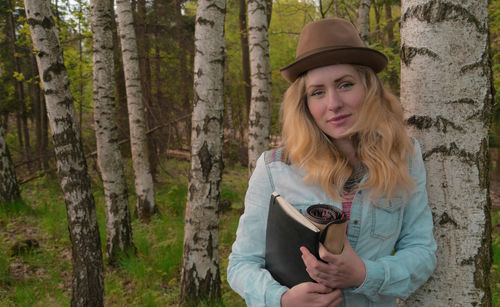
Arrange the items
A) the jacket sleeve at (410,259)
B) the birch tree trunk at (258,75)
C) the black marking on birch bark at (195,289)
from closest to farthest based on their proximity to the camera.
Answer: the jacket sleeve at (410,259) < the black marking on birch bark at (195,289) < the birch tree trunk at (258,75)

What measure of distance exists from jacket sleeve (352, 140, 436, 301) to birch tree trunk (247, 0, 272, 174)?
4.79 m

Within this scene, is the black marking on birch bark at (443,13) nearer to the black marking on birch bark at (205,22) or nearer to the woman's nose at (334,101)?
the woman's nose at (334,101)

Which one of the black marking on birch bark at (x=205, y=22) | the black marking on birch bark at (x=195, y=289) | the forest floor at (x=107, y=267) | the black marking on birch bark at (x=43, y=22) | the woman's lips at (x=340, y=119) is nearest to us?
the woman's lips at (x=340, y=119)

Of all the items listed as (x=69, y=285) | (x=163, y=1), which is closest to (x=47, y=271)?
(x=69, y=285)

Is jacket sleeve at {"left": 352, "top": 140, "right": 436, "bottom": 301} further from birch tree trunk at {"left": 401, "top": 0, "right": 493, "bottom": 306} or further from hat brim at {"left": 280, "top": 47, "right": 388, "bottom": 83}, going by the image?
hat brim at {"left": 280, "top": 47, "right": 388, "bottom": 83}

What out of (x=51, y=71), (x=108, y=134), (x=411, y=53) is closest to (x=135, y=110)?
(x=108, y=134)

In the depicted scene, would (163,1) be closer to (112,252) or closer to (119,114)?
(119,114)

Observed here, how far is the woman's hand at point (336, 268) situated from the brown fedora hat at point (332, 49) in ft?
2.81

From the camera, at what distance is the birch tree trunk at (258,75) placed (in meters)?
6.13

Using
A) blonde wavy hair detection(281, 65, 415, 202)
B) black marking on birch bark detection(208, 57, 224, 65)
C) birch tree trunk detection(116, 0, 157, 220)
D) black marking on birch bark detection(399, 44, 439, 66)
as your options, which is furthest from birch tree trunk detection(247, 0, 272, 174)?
black marking on birch bark detection(399, 44, 439, 66)

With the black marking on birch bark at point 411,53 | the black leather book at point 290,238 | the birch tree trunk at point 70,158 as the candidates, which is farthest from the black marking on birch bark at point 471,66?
the birch tree trunk at point 70,158

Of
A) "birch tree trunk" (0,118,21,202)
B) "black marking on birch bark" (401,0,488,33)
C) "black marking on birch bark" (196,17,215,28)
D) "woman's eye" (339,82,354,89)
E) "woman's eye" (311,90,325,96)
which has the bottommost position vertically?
"birch tree trunk" (0,118,21,202)

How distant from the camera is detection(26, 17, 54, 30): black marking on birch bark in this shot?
3396mm

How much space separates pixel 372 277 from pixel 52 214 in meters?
7.71
